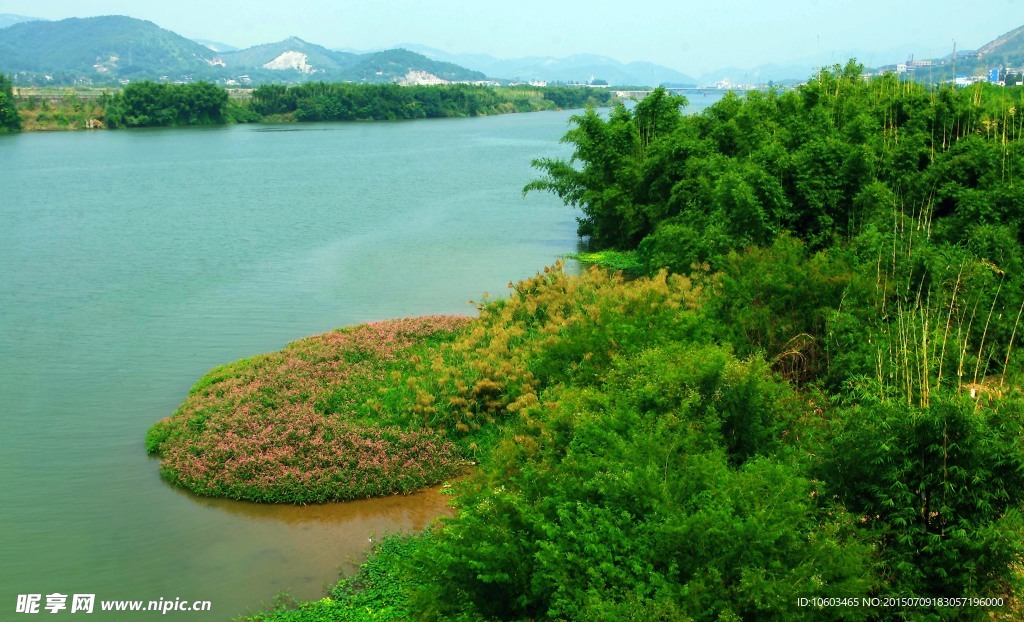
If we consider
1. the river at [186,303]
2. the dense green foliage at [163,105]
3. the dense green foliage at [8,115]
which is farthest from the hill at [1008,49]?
the dense green foliage at [8,115]

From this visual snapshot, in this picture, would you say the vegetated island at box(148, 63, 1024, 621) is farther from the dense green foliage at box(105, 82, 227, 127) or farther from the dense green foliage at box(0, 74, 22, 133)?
the dense green foliage at box(0, 74, 22, 133)

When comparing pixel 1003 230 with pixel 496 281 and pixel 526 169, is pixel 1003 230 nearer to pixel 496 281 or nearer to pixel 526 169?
pixel 496 281

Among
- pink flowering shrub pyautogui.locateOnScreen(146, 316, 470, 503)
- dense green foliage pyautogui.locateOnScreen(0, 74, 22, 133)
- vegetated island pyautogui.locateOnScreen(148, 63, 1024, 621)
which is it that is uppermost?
dense green foliage pyautogui.locateOnScreen(0, 74, 22, 133)

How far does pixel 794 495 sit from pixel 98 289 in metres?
Result: 21.8

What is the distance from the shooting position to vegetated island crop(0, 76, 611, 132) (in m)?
76.2

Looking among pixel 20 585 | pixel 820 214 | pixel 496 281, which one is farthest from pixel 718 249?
pixel 20 585

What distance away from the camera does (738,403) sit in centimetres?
941

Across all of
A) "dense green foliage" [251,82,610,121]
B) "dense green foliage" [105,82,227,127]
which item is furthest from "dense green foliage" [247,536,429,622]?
"dense green foliage" [251,82,610,121]

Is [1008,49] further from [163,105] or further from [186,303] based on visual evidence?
[186,303]

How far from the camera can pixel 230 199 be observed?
3953cm

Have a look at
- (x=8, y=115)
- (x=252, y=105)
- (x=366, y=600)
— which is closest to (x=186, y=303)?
(x=366, y=600)

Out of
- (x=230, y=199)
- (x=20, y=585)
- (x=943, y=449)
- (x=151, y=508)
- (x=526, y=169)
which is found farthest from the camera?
(x=526, y=169)

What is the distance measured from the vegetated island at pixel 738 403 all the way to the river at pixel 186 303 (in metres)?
0.96

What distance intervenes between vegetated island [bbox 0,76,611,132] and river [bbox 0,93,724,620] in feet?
67.0
